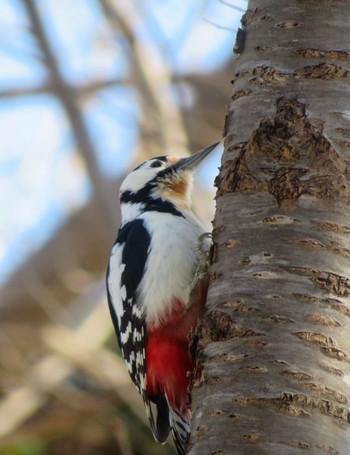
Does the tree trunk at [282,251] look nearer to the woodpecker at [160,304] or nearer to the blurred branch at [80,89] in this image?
the woodpecker at [160,304]

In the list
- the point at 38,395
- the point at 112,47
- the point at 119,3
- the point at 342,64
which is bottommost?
the point at 38,395

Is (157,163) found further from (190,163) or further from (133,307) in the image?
(133,307)

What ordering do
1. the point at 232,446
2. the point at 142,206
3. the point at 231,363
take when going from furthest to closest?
1. the point at 142,206
2. the point at 231,363
3. the point at 232,446

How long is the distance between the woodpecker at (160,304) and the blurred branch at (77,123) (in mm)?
2578

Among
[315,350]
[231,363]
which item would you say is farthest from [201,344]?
[315,350]

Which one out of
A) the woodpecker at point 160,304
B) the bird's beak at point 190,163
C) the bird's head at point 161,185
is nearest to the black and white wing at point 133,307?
the woodpecker at point 160,304

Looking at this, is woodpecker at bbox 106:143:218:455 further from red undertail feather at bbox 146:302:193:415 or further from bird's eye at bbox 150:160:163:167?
bird's eye at bbox 150:160:163:167

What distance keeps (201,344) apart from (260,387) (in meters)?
0.28

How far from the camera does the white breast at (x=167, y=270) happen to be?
3391mm

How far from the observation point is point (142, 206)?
4.05 metres

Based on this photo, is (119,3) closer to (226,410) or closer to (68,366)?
(68,366)

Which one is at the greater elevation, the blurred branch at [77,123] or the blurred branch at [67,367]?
the blurred branch at [77,123]

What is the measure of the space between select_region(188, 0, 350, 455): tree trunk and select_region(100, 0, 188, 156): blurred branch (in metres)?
3.30

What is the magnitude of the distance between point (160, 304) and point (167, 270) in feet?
0.42
